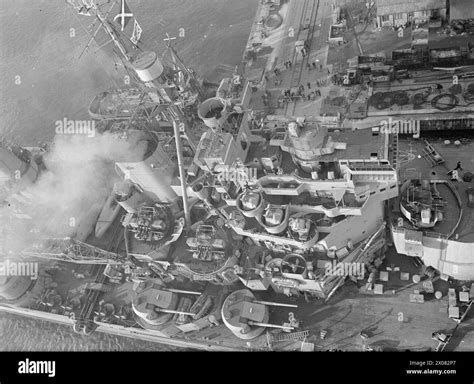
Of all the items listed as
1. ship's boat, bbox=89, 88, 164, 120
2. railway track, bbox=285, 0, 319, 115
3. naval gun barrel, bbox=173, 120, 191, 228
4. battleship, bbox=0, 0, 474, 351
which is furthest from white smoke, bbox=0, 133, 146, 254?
railway track, bbox=285, 0, 319, 115

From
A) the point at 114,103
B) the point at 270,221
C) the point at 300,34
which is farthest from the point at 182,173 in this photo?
the point at 300,34

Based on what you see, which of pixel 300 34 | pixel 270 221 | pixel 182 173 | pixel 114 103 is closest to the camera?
pixel 270 221

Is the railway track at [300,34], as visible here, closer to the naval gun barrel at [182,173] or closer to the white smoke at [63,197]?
the naval gun barrel at [182,173]

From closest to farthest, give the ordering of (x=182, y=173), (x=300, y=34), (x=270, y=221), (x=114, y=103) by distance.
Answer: (x=270, y=221) < (x=182, y=173) < (x=114, y=103) < (x=300, y=34)

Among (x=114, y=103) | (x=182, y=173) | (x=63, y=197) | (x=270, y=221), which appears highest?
(x=182, y=173)

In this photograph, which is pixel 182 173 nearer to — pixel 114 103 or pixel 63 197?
pixel 63 197

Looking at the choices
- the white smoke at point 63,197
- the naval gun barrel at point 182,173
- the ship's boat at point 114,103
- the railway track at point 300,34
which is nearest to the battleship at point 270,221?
the naval gun barrel at point 182,173

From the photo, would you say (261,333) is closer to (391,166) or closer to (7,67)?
(391,166)

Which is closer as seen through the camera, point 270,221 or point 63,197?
point 270,221
